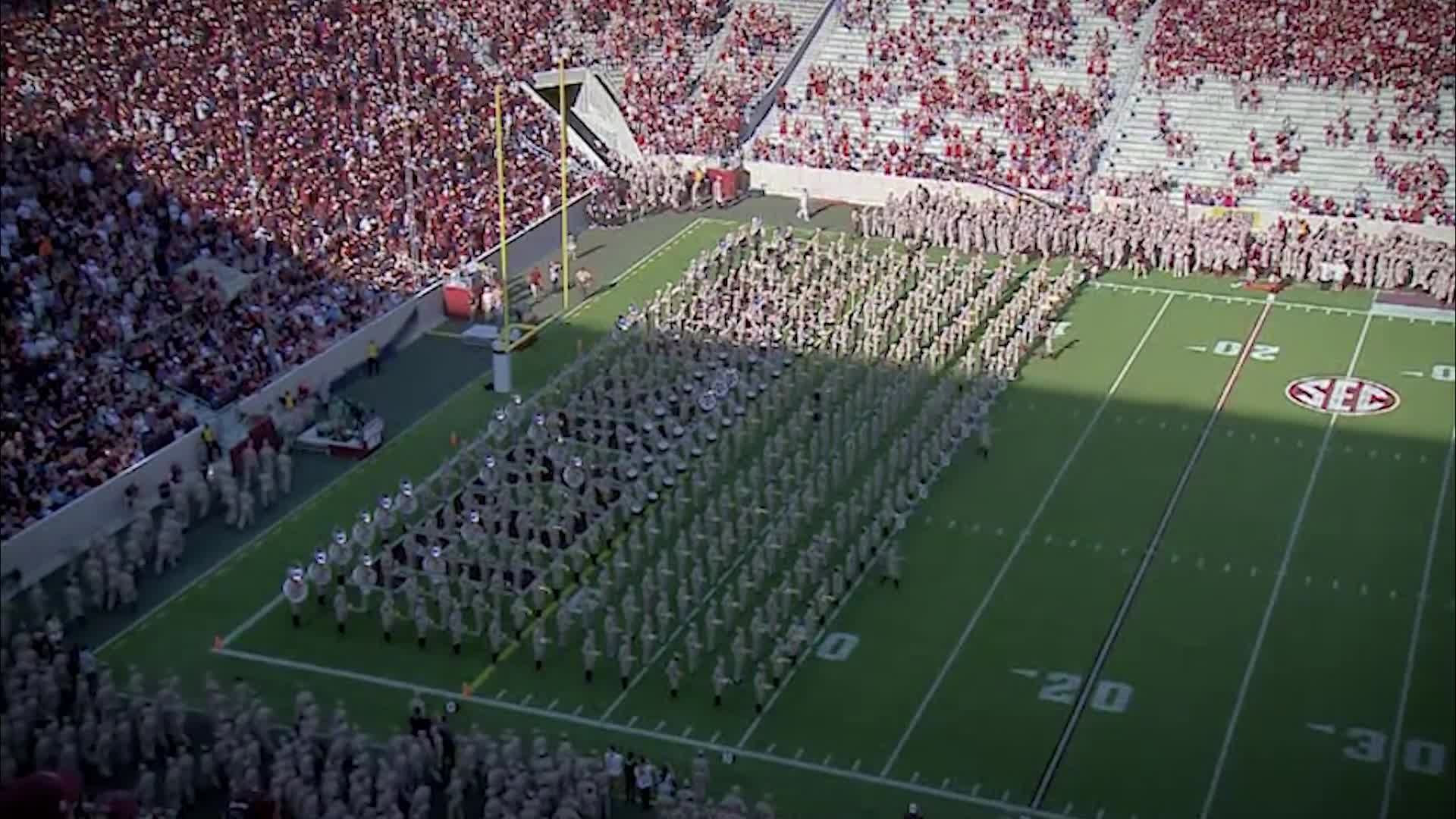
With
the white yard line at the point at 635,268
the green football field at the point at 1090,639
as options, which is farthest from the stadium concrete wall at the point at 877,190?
the green football field at the point at 1090,639

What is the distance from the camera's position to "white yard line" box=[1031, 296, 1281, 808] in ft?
51.5

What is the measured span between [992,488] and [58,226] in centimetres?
1087

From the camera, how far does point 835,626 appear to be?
58.6 ft

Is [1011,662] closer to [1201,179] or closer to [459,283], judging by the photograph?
[459,283]

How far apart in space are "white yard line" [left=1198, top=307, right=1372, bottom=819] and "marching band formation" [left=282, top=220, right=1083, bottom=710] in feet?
10.5

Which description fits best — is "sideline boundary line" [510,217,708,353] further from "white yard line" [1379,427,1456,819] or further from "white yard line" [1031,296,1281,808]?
"white yard line" [1379,427,1456,819]

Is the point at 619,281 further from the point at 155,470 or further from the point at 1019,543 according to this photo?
the point at 1019,543

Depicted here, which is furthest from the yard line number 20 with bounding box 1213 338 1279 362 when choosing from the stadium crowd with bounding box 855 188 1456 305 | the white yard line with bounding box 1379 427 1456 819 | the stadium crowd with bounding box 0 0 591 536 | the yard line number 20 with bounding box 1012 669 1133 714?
the stadium crowd with bounding box 0 0 591 536

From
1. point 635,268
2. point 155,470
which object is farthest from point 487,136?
point 155,470

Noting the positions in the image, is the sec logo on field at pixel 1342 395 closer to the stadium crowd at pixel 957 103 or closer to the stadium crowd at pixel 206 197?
the stadium crowd at pixel 957 103

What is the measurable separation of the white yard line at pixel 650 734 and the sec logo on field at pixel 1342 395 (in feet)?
31.4

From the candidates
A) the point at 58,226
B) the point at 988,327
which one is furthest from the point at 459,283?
the point at 988,327

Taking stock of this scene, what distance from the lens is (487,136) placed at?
31688 mm

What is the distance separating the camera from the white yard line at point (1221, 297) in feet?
87.6
